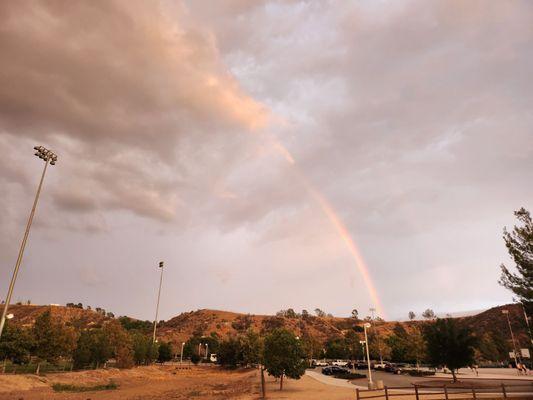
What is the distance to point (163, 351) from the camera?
352ft

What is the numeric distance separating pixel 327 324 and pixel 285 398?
17423cm

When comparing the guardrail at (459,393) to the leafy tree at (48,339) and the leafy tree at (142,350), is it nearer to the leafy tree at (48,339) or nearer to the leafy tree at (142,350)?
the leafy tree at (48,339)

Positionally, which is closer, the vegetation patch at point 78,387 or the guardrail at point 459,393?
the guardrail at point 459,393

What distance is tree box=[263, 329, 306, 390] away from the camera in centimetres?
4225

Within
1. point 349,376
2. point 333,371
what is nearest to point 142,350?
point 333,371

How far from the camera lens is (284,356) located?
140ft

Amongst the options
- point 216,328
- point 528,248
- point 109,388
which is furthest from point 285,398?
point 216,328

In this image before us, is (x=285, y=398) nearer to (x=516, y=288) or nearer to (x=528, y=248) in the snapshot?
(x=516, y=288)

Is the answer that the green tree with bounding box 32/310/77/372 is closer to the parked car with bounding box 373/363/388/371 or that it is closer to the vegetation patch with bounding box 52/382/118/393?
the vegetation patch with bounding box 52/382/118/393

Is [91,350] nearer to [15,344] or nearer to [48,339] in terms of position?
[48,339]

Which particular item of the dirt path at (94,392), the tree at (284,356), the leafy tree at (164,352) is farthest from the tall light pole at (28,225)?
the leafy tree at (164,352)

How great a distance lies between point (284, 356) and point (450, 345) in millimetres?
19500

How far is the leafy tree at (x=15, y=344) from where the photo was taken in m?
52.9

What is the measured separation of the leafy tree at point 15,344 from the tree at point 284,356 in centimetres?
3793
